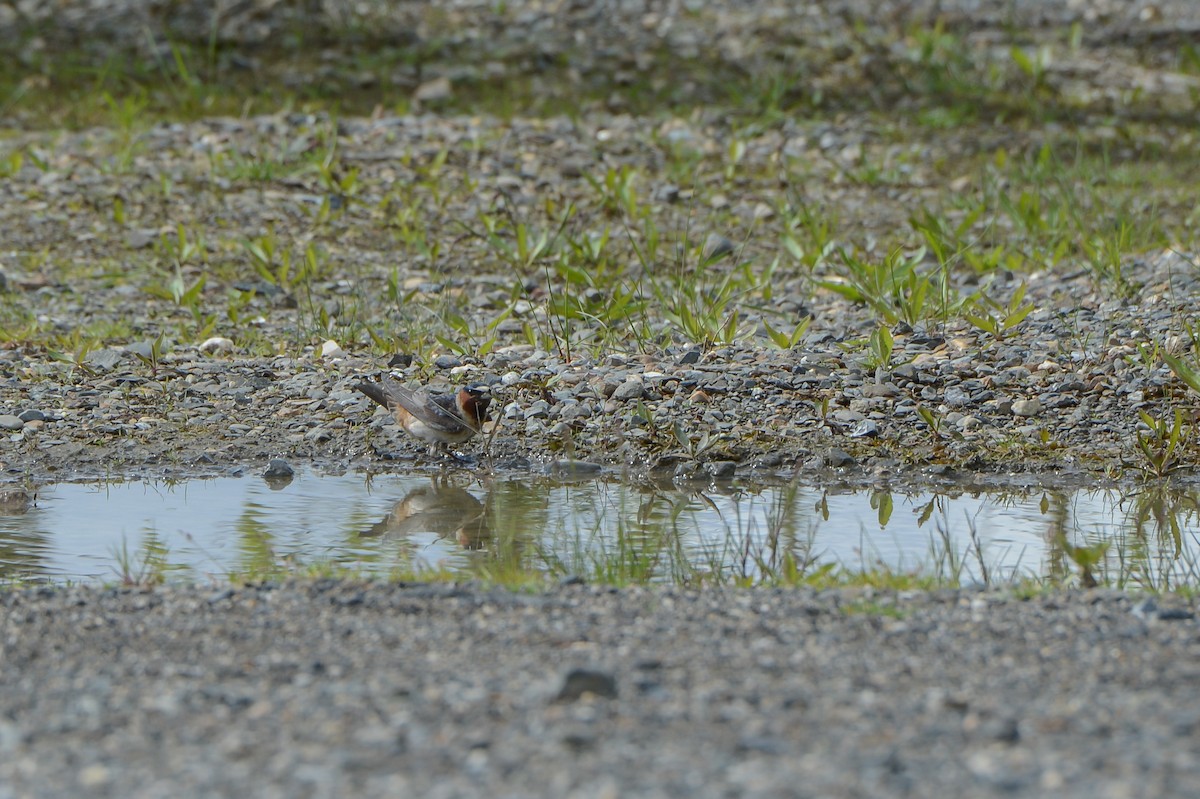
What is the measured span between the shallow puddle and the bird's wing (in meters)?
0.28

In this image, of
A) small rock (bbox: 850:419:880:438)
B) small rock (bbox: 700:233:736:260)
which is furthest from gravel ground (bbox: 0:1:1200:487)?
small rock (bbox: 700:233:736:260)

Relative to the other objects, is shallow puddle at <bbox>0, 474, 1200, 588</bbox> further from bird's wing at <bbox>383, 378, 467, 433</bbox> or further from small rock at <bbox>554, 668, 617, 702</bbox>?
small rock at <bbox>554, 668, 617, 702</bbox>

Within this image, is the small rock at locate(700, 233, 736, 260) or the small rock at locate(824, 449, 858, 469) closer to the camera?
the small rock at locate(824, 449, 858, 469)

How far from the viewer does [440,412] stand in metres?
6.43

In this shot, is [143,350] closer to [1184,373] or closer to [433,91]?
[1184,373]

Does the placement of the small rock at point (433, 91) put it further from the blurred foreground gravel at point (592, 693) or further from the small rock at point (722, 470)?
the blurred foreground gravel at point (592, 693)

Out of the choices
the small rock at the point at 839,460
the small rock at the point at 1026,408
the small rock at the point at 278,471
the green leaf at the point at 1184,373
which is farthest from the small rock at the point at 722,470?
the green leaf at the point at 1184,373

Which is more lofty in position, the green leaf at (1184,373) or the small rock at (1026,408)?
the green leaf at (1184,373)

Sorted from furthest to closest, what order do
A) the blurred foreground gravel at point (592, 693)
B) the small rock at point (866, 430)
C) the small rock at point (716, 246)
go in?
the small rock at point (716, 246)
the small rock at point (866, 430)
the blurred foreground gravel at point (592, 693)

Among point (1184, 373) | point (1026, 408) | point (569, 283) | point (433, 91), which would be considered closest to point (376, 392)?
point (569, 283)

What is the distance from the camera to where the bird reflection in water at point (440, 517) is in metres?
5.76

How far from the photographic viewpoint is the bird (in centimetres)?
647

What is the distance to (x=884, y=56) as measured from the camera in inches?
535

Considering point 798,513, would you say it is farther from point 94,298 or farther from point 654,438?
point 94,298
